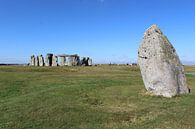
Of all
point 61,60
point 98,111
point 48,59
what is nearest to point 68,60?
point 61,60

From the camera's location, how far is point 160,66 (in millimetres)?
25844

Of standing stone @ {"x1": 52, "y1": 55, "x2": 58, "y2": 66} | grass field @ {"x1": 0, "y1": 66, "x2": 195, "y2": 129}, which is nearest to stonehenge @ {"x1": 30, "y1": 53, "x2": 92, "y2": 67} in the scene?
standing stone @ {"x1": 52, "y1": 55, "x2": 58, "y2": 66}

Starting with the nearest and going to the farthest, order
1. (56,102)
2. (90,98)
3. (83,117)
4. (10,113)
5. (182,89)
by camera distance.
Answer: (83,117) < (10,113) < (56,102) < (90,98) < (182,89)

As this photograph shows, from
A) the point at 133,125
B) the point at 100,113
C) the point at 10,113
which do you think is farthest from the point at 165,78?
the point at 10,113

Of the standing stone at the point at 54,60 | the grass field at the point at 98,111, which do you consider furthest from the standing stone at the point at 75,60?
the grass field at the point at 98,111

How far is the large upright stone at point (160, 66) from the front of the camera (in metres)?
25.4

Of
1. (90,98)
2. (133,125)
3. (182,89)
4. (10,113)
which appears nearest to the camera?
(133,125)

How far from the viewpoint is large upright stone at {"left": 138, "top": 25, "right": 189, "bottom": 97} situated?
25.4 meters

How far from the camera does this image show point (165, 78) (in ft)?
83.4

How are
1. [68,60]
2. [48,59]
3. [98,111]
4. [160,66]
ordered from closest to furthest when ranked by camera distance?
[98,111] → [160,66] → [68,60] → [48,59]

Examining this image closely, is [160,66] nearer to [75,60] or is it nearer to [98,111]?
[98,111]

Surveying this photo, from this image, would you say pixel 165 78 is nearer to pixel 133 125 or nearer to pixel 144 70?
pixel 144 70

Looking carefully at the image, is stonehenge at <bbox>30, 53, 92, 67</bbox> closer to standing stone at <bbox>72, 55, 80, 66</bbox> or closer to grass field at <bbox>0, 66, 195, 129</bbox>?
standing stone at <bbox>72, 55, 80, 66</bbox>

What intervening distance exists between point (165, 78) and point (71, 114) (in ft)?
30.6
